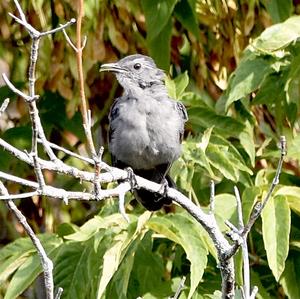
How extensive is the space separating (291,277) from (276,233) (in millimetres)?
585

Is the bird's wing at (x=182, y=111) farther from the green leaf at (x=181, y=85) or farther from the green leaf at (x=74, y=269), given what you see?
the green leaf at (x=74, y=269)

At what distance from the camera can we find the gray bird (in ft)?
17.3

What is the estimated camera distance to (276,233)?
4574 mm

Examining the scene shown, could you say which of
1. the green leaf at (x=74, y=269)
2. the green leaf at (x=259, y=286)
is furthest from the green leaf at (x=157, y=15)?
the green leaf at (x=259, y=286)

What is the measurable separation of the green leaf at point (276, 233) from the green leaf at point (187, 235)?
0.27 metres

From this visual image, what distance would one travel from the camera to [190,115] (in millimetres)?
5504

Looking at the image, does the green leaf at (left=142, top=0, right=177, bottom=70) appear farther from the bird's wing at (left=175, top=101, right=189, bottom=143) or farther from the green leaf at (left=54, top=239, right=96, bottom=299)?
the green leaf at (left=54, top=239, right=96, bottom=299)

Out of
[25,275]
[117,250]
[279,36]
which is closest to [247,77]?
[279,36]

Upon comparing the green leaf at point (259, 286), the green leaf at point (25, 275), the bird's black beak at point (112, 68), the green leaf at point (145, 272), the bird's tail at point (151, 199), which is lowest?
the green leaf at point (259, 286)

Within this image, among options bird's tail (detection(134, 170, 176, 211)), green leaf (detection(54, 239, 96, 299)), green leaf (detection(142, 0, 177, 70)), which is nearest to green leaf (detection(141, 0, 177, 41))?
green leaf (detection(142, 0, 177, 70))

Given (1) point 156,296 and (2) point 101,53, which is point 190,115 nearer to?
(2) point 101,53

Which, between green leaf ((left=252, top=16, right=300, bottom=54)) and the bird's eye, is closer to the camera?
green leaf ((left=252, top=16, right=300, bottom=54))

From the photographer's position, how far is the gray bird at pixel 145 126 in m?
5.26

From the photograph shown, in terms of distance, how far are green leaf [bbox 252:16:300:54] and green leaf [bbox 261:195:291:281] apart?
2.74 feet
